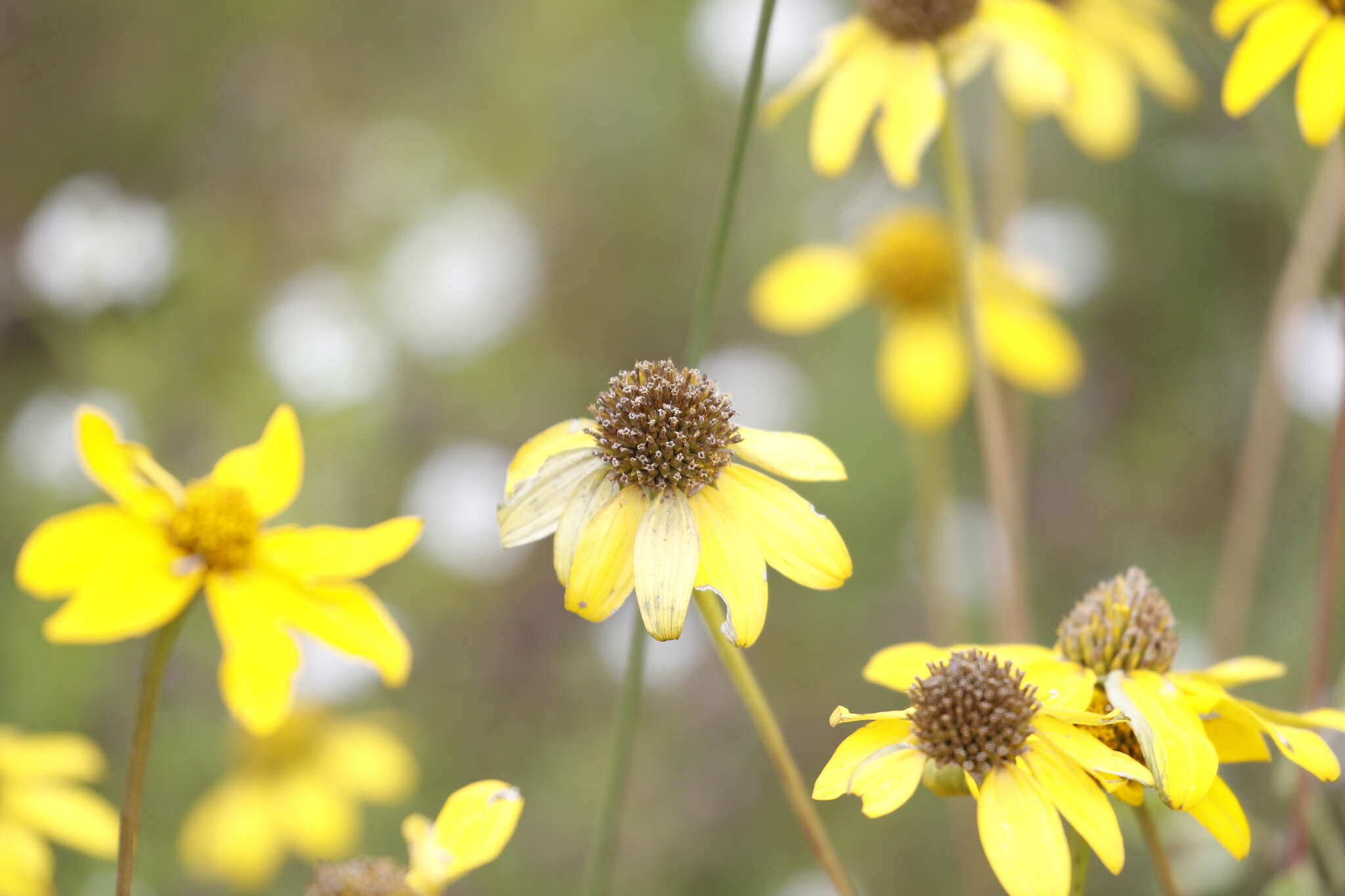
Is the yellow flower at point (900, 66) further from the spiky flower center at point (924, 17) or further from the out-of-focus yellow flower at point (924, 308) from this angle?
the out-of-focus yellow flower at point (924, 308)

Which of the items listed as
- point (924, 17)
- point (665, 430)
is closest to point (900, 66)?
point (924, 17)

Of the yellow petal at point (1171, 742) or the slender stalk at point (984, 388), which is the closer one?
the yellow petal at point (1171, 742)

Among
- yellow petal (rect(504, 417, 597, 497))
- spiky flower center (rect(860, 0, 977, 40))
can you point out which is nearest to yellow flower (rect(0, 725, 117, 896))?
yellow petal (rect(504, 417, 597, 497))

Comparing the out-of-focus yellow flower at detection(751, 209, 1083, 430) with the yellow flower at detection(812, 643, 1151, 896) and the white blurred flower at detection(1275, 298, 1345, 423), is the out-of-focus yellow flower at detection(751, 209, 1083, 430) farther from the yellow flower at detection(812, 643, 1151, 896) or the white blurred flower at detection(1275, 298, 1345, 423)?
the yellow flower at detection(812, 643, 1151, 896)

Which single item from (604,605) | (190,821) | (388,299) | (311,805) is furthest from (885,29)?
(388,299)

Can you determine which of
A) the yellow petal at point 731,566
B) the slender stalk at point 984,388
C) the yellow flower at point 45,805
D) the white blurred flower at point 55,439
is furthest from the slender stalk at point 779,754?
the white blurred flower at point 55,439

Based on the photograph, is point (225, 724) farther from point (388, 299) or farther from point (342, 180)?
point (342, 180)
